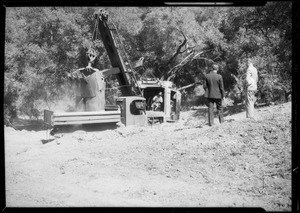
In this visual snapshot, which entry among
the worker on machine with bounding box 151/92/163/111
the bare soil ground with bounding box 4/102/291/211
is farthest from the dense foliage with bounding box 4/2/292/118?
the worker on machine with bounding box 151/92/163/111

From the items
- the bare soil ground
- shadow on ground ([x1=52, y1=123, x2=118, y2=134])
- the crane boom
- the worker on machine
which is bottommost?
the bare soil ground

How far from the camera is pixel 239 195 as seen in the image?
5.76 m

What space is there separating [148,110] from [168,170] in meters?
7.85

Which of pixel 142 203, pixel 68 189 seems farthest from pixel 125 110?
pixel 142 203

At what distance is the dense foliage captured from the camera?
12.2m

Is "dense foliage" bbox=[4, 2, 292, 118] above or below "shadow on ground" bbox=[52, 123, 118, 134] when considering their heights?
above

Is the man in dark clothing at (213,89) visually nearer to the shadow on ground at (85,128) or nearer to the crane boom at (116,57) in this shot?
the shadow on ground at (85,128)

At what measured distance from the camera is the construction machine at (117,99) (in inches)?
438

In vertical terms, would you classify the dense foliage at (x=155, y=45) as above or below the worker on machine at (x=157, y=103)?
above

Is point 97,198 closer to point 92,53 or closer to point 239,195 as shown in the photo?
point 239,195

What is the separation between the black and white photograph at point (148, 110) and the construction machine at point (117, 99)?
4 centimetres

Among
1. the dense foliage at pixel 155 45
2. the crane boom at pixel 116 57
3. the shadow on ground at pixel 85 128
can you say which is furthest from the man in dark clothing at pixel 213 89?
the crane boom at pixel 116 57

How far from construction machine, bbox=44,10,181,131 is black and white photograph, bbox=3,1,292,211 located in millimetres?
44

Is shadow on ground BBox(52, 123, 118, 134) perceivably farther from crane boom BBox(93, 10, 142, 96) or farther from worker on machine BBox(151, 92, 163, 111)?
worker on machine BBox(151, 92, 163, 111)
